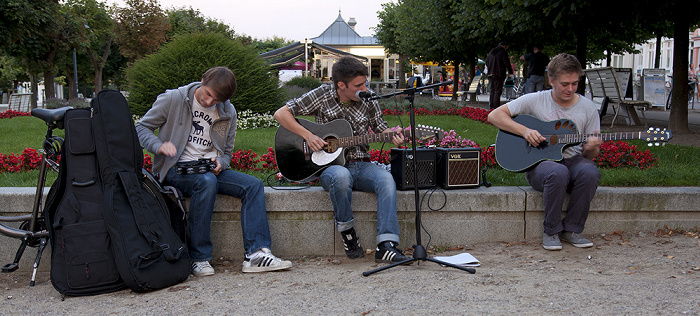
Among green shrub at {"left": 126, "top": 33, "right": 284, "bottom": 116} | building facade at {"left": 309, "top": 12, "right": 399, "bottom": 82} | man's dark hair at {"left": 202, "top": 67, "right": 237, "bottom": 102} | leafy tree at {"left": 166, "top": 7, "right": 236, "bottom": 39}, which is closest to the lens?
man's dark hair at {"left": 202, "top": 67, "right": 237, "bottom": 102}

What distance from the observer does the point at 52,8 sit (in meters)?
15.6

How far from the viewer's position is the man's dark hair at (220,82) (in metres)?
4.36

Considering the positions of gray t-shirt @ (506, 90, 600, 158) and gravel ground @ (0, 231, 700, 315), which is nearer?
gravel ground @ (0, 231, 700, 315)

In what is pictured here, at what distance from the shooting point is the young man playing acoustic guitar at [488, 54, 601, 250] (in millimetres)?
4504

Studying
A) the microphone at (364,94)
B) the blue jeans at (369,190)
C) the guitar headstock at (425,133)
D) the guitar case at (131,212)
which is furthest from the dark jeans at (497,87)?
the guitar case at (131,212)

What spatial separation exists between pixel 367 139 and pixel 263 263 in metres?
1.22

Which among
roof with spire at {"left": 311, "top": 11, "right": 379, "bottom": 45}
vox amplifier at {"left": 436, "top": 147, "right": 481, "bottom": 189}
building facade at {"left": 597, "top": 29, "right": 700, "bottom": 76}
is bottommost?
vox amplifier at {"left": 436, "top": 147, "right": 481, "bottom": 189}

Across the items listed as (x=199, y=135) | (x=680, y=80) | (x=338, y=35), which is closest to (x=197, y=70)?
(x=199, y=135)

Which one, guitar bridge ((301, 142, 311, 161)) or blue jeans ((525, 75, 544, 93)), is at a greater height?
blue jeans ((525, 75, 544, 93))

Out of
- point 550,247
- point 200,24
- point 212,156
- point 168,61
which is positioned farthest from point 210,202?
point 200,24

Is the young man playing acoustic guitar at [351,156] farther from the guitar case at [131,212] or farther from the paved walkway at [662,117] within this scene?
the paved walkway at [662,117]

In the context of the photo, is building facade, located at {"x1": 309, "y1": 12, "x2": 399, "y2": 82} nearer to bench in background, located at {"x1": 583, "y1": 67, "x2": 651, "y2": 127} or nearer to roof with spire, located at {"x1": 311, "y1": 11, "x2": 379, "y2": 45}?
roof with spire, located at {"x1": 311, "y1": 11, "x2": 379, "y2": 45}

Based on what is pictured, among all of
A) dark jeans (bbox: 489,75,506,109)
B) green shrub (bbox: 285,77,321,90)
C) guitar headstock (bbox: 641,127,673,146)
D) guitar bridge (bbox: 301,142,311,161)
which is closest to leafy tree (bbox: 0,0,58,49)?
dark jeans (bbox: 489,75,506,109)

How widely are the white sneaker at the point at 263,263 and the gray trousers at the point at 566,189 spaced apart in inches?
78.5
